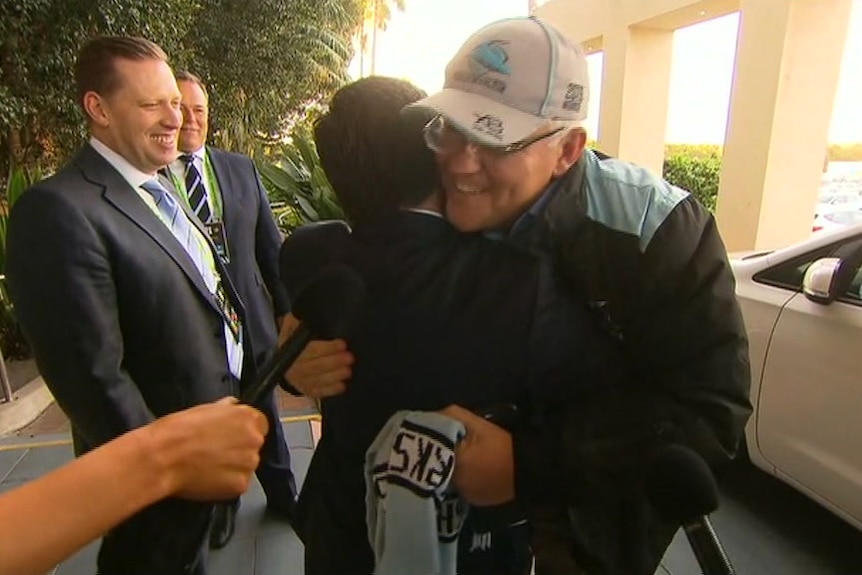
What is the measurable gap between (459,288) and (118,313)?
1.25 meters

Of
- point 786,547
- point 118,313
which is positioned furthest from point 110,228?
point 786,547

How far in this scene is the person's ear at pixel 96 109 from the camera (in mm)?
1966

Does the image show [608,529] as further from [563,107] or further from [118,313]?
[118,313]

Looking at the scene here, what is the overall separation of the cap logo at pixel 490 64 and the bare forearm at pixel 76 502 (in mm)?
692

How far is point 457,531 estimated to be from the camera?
1.05m

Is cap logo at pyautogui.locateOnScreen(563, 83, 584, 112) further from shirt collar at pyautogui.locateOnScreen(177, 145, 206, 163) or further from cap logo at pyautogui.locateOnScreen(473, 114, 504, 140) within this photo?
shirt collar at pyautogui.locateOnScreen(177, 145, 206, 163)

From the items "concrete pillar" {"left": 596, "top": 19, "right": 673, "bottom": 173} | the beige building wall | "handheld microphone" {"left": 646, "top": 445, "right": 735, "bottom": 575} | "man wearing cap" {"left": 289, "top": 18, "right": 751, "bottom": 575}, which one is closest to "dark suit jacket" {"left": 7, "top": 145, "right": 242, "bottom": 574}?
"man wearing cap" {"left": 289, "top": 18, "right": 751, "bottom": 575}

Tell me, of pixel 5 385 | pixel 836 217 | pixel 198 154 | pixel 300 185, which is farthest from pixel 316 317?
pixel 836 217

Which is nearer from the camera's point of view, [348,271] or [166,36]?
[348,271]

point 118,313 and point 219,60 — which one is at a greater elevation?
point 219,60

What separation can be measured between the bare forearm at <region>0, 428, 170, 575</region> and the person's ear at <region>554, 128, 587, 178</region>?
72cm

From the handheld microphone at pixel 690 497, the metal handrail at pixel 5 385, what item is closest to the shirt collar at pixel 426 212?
the handheld microphone at pixel 690 497

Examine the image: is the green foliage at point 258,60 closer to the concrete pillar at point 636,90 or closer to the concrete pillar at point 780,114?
the concrete pillar at point 636,90

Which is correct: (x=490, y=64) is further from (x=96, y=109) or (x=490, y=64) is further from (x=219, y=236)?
(x=219, y=236)
